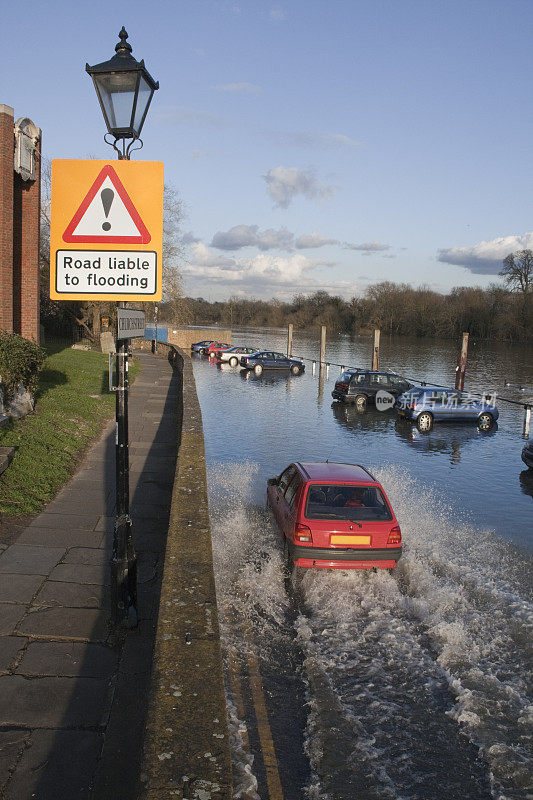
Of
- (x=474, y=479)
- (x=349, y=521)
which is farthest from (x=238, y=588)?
(x=474, y=479)

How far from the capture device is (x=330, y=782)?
4.54 metres

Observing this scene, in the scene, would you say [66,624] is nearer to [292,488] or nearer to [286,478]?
[292,488]

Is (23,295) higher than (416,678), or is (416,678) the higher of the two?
(23,295)

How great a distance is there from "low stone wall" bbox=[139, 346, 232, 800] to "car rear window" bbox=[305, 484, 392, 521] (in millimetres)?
2506

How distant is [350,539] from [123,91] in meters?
5.78

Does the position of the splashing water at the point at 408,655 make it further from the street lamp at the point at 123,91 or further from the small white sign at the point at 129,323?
the street lamp at the point at 123,91

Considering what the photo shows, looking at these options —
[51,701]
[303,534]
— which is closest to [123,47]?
[51,701]

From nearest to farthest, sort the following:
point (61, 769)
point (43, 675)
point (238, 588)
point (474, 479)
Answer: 1. point (61, 769)
2. point (43, 675)
3. point (238, 588)
4. point (474, 479)

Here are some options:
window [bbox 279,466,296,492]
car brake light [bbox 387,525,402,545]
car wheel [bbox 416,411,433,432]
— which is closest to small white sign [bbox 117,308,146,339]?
car brake light [bbox 387,525,402,545]

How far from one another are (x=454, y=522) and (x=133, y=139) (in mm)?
9135

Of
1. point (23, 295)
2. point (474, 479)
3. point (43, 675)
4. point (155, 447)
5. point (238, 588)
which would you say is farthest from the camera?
point (23, 295)

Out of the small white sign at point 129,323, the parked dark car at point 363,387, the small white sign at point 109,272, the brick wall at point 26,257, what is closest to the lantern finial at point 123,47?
the small white sign at point 109,272

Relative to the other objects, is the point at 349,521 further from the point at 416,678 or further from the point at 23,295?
the point at 23,295

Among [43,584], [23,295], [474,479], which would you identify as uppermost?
[23,295]
